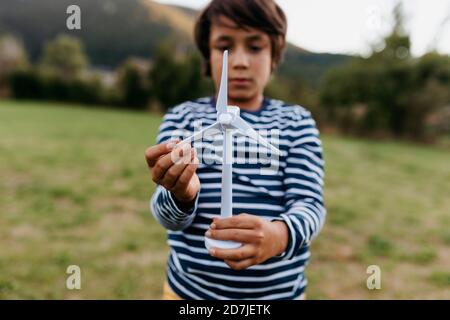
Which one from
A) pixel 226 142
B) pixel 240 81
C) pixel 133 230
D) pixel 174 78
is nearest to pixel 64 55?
pixel 174 78

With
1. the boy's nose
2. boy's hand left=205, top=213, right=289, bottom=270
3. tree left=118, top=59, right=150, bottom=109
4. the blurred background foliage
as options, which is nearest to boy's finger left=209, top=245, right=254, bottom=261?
boy's hand left=205, top=213, right=289, bottom=270

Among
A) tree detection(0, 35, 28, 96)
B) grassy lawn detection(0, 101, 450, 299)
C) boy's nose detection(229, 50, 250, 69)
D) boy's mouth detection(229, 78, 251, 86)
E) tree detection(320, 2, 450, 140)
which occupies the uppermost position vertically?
tree detection(0, 35, 28, 96)

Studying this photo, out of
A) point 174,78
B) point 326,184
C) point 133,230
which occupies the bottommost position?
point 133,230

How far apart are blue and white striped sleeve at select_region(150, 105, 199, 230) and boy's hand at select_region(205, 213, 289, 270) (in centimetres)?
29

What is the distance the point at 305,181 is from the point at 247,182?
17 cm

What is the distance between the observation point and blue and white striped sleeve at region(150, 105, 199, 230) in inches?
50.7

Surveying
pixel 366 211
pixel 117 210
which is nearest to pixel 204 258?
pixel 117 210

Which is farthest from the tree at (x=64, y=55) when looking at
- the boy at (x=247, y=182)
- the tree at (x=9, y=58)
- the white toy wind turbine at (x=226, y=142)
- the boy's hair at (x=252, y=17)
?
the white toy wind turbine at (x=226, y=142)

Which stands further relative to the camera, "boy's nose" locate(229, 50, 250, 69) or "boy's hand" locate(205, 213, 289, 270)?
"boy's nose" locate(229, 50, 250, 69)

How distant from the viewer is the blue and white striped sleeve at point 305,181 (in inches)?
50.7

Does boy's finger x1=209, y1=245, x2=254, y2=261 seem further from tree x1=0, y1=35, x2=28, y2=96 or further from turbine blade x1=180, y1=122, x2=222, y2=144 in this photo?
tree x1=0, y1=35, x2=28, y2=96

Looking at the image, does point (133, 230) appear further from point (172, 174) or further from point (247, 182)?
point (172, 174)

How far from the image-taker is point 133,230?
15.5 ft
